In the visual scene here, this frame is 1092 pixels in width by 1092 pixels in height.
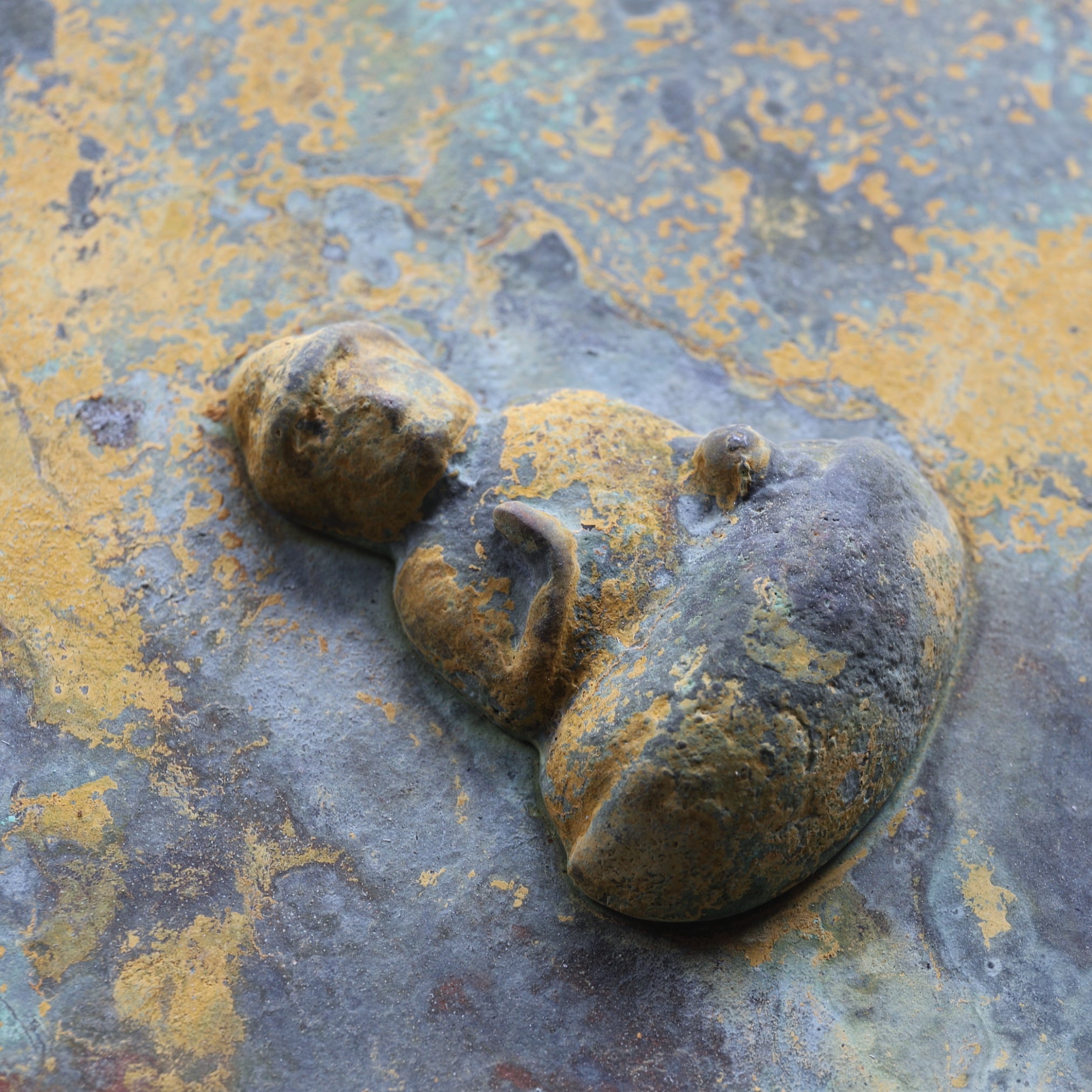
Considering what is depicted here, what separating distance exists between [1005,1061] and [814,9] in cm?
197

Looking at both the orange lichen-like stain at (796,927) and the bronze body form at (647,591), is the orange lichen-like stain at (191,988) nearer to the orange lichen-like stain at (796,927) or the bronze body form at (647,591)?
the bronze body form at (647,591)

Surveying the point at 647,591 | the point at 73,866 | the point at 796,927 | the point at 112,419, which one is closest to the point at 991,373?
the point at 647,591

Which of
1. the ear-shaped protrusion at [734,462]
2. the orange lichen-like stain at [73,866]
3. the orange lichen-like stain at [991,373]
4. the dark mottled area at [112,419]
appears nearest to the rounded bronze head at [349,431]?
the dark mottled area at [112,419]

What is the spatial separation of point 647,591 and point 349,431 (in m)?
0.47

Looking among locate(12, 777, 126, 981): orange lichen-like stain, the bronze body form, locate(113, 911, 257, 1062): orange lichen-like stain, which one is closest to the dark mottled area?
the bronze body form

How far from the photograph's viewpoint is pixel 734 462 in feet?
3.95

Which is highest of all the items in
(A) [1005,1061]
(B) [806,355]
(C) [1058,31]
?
(C) [1058,31]

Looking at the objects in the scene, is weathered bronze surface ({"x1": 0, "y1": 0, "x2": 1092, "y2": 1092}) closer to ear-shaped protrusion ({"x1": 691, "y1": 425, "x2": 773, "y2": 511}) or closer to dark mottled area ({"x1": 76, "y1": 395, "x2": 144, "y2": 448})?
dark mottled area ({"x1": 76, "y1": 395, "x2": 144, "y2": 448})

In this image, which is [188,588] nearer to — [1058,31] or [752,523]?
[752,523]

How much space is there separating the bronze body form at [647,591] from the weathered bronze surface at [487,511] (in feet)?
0.26

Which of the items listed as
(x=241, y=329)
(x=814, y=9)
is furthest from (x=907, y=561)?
(x=814, y=9)

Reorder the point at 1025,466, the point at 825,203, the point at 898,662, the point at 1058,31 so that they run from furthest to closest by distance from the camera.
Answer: the point at 1058,31 < the point at 825,203 < the point at 1025,466 < the point at 898,662

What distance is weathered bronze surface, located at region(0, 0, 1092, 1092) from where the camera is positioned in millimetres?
1109

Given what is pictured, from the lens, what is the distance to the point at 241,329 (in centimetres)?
159
